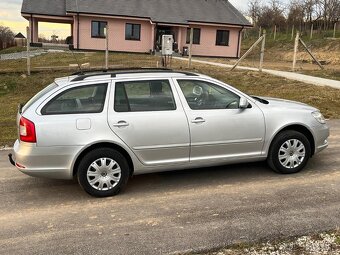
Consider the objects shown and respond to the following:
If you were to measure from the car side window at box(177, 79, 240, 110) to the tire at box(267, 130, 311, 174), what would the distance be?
807mm

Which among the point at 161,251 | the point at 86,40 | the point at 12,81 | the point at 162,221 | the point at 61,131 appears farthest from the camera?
the point at 86,40

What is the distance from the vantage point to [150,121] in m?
5.16

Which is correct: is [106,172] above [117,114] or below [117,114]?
below

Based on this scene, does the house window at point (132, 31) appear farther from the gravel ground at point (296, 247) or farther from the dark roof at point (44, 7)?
the gravel ground at point (296, 247)

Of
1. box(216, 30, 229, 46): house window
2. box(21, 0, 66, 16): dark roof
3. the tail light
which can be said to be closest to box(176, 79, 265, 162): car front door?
the tail light

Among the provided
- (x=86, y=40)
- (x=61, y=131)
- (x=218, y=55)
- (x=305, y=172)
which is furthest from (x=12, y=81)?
(x=218, y=55)

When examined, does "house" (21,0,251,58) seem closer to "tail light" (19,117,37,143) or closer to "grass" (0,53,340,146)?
"grass" (0,53,340,146)

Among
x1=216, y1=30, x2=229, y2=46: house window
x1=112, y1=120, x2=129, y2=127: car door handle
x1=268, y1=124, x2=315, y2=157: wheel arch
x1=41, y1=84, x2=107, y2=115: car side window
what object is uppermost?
x1=216, y1=30, x2=229, y2=46: house window

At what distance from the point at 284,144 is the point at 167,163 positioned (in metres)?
1.70

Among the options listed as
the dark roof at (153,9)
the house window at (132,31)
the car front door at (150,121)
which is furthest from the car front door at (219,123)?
the house window at (132,31)

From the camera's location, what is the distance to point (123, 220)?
4.45 m

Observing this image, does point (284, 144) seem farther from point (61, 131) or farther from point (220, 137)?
point (61, 131)

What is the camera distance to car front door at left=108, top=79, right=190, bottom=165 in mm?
5102

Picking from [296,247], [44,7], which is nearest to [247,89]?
[296,247]
